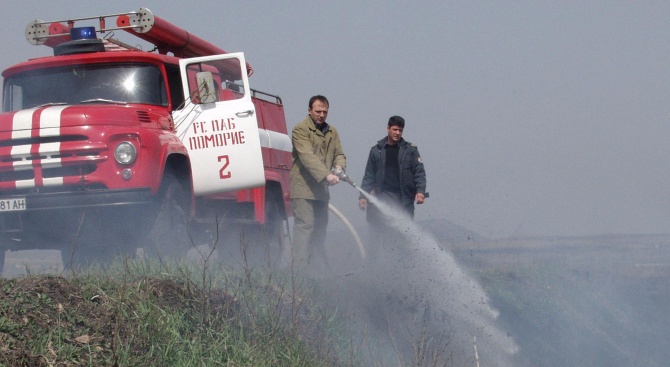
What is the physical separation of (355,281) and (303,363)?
352 centimetres

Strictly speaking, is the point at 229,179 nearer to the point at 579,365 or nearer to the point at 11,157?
the point at 11,157

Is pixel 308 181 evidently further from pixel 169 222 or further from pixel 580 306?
pixel 580 306

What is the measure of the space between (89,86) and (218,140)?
4.77 ft

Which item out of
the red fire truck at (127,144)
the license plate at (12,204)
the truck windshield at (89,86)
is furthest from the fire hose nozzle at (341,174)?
the license plate at (12,204)

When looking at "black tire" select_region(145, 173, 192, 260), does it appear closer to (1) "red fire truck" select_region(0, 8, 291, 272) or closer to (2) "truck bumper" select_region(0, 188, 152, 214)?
(1) "red fire truck" select_region(0, 8, 291, 272)

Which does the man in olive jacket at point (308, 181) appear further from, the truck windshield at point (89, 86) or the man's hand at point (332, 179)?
the truck windshield at point (89, 86)

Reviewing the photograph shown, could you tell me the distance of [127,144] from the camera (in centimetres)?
951

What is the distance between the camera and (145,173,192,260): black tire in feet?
31.7

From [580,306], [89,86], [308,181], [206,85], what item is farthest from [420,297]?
[580,306]

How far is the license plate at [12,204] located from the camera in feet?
30.7

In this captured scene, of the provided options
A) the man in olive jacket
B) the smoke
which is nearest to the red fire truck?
the man in olive jacket

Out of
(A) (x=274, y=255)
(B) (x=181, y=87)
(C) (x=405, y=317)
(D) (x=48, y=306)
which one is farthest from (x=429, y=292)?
(D) (x=48, y=306)

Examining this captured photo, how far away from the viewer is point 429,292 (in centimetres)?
1048

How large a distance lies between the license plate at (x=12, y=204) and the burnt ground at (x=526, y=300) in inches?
25.9
